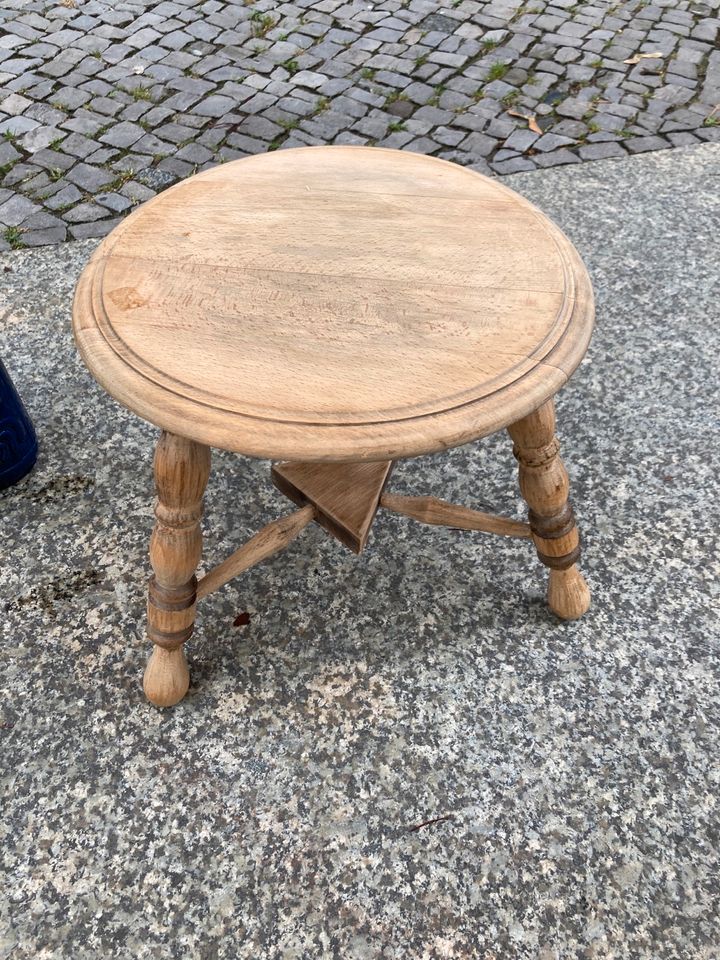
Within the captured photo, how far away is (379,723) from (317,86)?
3.48 m

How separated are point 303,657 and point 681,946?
3.21 feet

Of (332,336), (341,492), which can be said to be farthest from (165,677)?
(332,336)

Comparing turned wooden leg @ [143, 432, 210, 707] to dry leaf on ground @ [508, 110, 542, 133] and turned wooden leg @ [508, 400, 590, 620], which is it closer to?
turned wooden leg @ [508, 400, 590, 620]

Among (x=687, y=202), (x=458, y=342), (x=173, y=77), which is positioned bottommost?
(x=687, y=202)

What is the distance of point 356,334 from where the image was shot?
57.5 inches

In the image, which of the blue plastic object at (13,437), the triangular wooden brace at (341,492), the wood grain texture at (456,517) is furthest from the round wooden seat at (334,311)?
the blue plastic object at (13,437)

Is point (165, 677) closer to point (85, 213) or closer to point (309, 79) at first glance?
point (85, 213)

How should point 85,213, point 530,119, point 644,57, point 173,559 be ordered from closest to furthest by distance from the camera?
1. point 173,559
2. point 85,213
3. point 530,119
4. point 644,57

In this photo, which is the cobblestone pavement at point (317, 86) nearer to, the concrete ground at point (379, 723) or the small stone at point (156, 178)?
the small stone at point (156, 178)

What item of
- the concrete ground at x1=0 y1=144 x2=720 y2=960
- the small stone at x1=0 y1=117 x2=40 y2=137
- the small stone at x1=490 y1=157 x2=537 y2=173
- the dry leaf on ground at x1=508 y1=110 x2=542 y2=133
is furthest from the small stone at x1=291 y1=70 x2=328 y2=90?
the concrete ground at x1=0 y1=144 x2=720 y2=960

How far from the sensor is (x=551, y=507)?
1819 millimetres

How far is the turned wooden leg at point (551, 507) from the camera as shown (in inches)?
Result: 67.0

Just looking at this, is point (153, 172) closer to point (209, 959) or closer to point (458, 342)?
point (458, 342)

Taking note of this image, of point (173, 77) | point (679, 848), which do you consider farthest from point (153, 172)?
point (679, 848)
